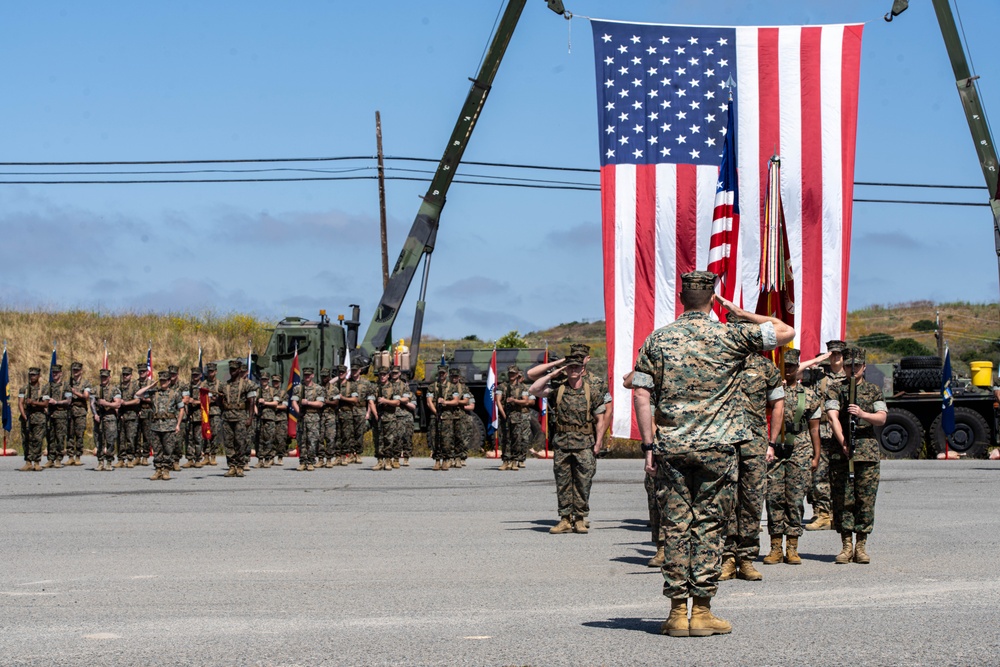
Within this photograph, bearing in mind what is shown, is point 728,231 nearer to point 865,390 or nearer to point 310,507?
point 865,390

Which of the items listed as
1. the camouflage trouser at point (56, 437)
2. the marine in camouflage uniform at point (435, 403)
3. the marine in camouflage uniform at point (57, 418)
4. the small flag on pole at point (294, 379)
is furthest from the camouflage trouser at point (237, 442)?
the small flag on pole at point (294, 379)

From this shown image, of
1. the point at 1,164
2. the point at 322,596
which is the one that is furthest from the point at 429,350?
the point at 322,596

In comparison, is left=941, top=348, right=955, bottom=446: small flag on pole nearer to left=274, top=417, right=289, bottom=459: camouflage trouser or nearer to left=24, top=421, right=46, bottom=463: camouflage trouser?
left=274, top=417, right=289, bottom=459: camouflage trouser

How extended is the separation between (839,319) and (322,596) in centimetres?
1034

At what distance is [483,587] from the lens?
9.02 meters

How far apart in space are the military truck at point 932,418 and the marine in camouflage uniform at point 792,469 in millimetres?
15369

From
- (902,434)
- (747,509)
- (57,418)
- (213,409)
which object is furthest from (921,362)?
(747,509)

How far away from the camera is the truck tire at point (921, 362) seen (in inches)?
1012

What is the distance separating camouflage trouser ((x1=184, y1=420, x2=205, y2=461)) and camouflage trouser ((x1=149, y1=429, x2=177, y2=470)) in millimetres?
3466

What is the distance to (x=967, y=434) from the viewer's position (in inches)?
982

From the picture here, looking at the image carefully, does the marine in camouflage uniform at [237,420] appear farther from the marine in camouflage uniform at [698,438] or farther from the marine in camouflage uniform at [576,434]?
the marine in camouflage uniform at [698,438]

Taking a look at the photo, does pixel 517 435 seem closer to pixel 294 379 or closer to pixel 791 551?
pixel 294 379

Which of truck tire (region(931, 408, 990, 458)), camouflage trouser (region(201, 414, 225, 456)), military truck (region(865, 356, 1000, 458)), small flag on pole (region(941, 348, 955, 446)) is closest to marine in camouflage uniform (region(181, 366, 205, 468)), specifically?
camouflage trouser (region(201, 414, 225, 456))

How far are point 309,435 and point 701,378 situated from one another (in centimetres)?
1608
